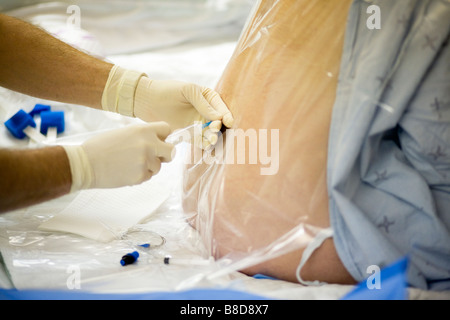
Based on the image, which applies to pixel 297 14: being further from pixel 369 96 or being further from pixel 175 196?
pixel 175 196

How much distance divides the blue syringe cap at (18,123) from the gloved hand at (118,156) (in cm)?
55

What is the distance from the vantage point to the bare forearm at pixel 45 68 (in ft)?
4.17

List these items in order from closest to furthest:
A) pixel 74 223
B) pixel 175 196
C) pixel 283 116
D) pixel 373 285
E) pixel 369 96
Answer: pixel 373 285, pixel 369 96, pixel 283 116, pixel 74 223, pixel 175 196

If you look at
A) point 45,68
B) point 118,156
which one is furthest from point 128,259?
point 45,68

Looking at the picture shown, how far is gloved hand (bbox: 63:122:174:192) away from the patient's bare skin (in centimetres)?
15

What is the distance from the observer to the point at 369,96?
0.90m

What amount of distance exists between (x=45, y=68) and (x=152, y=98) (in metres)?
0.34

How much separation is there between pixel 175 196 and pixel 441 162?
0.75m

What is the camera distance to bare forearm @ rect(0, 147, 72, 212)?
880mm

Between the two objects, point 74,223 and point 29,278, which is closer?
point 29,278

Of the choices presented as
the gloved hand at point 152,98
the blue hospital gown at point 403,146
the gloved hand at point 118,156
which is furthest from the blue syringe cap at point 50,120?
the blue hospital gown at point 403,146

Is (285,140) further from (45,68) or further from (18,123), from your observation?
(18,123)

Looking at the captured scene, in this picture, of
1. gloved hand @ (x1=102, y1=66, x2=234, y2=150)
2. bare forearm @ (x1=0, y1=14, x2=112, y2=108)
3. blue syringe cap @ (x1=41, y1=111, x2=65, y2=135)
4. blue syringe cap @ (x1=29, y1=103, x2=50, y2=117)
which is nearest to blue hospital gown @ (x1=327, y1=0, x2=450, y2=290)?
gloved hand @ (x1=102, y1=66, x2=234, y2=150)
